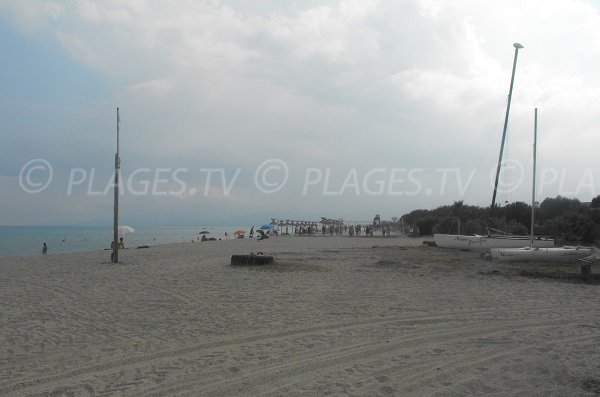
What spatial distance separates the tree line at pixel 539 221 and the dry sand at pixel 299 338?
21072 millimetres

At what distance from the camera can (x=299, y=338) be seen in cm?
700

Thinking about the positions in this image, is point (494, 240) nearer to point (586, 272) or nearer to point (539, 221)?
point (586, 272)

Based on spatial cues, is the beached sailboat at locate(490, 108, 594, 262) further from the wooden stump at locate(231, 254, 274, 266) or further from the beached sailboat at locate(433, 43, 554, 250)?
the wooden stump at locate(231, 254, 274, 266)

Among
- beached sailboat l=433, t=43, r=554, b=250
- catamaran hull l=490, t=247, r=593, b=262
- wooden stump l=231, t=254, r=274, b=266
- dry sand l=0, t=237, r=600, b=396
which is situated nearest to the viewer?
dry sand l=0, t=237, r=600, b=396

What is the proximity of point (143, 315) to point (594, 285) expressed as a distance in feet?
37.5

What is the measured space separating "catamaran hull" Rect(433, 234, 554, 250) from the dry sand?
36.6ft

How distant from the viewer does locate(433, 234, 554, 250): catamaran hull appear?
77.6 ft

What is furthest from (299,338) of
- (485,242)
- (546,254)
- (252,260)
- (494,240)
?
(485,242)

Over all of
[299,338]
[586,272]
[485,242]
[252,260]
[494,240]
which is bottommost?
[299,338]

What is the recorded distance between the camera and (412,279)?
1422 cm

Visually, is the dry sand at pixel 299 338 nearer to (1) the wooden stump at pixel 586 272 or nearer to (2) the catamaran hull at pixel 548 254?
(1) the wooden stump at pixel 586 272

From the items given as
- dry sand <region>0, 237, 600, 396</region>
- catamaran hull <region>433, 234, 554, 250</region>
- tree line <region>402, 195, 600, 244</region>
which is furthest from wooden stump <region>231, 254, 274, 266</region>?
tree line <region>402, 195, 600, 244</region>

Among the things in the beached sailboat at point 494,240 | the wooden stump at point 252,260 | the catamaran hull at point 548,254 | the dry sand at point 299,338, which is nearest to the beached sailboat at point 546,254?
the catamaran hull at point 548,254

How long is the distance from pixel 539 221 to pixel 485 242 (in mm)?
24072
